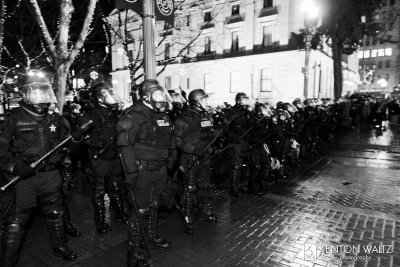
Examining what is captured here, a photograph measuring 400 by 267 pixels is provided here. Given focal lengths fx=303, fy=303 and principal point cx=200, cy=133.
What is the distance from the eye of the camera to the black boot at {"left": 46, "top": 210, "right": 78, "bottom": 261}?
143 inches

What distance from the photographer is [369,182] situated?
23.7 ft

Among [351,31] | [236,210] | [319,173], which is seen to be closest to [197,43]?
[351,31]

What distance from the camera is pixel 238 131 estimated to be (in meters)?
6.07

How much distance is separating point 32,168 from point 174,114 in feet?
13.3

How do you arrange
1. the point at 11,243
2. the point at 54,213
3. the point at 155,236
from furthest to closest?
the point at 155,236
the point at 54,213
the point at 11,243

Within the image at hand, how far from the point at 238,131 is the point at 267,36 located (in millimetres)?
24637

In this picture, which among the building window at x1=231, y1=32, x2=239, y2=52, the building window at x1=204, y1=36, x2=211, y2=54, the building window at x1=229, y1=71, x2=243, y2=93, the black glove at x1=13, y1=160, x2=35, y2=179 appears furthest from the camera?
the building window at x1=204, y1=36, x2=211, y2=54

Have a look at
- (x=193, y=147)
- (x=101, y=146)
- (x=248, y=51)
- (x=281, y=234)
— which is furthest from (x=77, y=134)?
(x=248, y=51)

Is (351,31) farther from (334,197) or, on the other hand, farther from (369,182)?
(334,197)

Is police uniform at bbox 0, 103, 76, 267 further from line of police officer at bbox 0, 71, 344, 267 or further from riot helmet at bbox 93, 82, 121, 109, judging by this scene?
riot helmet at bbox 93, 82, 121, 109

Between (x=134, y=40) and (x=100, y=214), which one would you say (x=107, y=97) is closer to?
(x=100, y=214)

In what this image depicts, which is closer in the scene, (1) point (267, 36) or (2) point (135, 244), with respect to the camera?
(2) point (135, 244)

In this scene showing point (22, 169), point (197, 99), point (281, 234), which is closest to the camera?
point (22, 169)

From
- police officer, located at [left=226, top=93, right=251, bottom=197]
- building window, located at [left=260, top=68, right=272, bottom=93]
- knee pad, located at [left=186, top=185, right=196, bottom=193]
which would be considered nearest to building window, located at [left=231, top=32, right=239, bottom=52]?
building window, located at [left=260, top=68, right=272, bottom=93]
